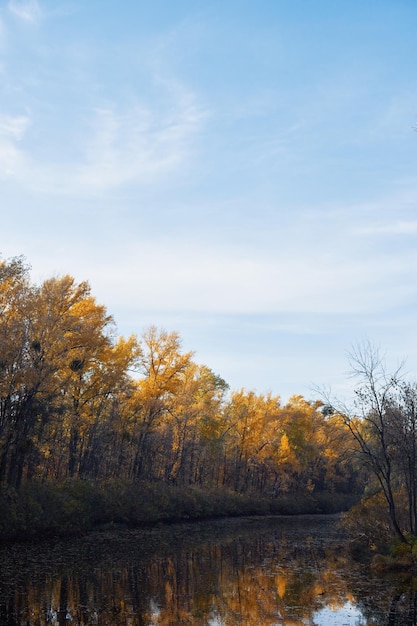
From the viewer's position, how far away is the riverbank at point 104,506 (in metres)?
25.1

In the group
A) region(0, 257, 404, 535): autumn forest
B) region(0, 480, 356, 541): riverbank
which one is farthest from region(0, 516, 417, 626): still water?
region(0, 257, 404, 535): autumn forest

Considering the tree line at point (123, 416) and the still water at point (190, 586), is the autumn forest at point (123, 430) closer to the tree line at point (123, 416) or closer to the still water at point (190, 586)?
the tree line at point (123, 416)

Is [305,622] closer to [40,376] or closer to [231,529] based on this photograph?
[40,376]

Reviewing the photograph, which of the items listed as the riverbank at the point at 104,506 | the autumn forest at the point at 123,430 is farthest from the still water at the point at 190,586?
the autumn forest at the point at 123,430

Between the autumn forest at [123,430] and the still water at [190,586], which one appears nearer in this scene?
the still water at [190,586]

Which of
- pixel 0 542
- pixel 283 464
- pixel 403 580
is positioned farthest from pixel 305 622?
pixel 283 464

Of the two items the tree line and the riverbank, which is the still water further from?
the tree line

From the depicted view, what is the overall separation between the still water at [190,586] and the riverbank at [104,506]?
1037 millimetres

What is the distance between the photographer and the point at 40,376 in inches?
1043

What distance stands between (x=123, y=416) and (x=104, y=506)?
873 centimetres

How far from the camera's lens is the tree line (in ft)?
88.2

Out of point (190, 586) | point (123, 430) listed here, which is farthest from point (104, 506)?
point (190, 586)

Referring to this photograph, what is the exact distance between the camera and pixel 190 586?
1772cm

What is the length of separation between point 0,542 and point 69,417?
31.5 feet
